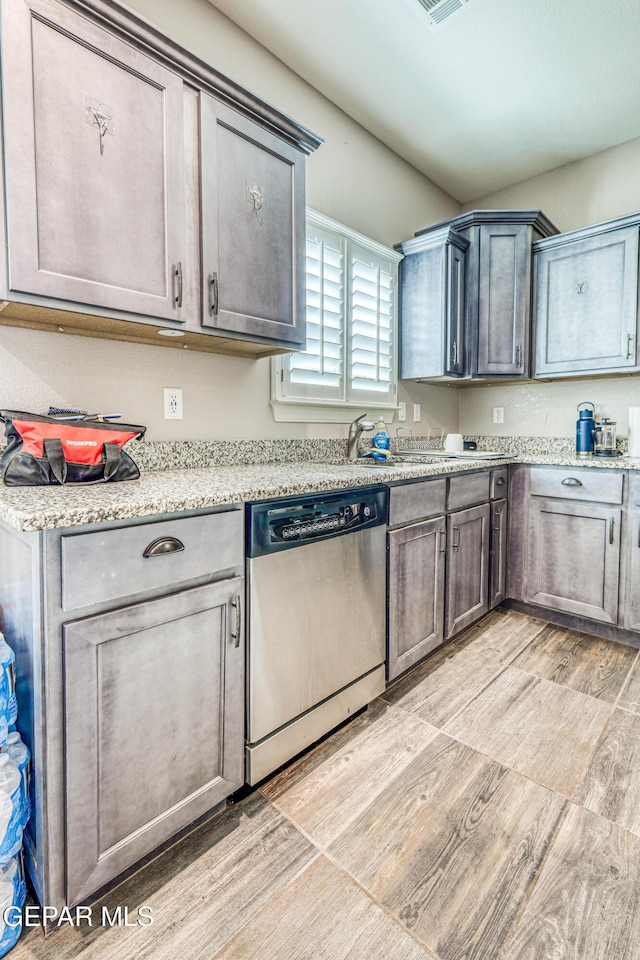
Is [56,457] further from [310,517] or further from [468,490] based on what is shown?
[468,490]

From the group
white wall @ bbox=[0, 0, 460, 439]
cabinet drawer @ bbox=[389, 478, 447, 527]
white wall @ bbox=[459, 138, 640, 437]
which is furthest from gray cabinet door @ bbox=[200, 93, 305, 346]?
white wall @ bbox=[459, 138, 640, 437]

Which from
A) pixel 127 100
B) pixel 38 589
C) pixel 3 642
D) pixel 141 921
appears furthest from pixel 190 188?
pixel 141 921

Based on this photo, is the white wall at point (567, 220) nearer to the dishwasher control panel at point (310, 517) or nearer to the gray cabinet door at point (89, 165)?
the dishwasher control panel at point (310, 517)

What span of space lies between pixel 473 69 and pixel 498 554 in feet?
8.03

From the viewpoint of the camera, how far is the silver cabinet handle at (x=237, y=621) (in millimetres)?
1257

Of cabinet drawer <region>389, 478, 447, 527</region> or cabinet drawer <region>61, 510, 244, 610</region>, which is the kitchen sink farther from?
cabinet drawer <region>61, 510, 244, 610</region>

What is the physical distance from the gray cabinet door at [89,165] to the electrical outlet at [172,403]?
0.42 metres

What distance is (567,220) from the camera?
308 centimetres

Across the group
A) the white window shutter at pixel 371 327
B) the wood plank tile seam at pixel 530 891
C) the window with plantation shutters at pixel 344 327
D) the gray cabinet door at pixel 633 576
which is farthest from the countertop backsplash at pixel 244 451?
the wood plank tile seam at pixel 530 891

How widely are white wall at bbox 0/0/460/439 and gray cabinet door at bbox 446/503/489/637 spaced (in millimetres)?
823

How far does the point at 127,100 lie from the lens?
1.31 m

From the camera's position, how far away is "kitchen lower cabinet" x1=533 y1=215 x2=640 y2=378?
8.41ft

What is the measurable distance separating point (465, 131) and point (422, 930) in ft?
11.5

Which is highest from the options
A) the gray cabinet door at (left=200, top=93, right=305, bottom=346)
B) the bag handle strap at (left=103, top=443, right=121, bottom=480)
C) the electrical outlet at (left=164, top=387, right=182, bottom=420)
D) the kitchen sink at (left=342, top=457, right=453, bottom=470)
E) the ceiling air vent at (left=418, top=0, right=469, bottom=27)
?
the ceiling air vent at (left=418, top=0, right=469, bottom=27)
